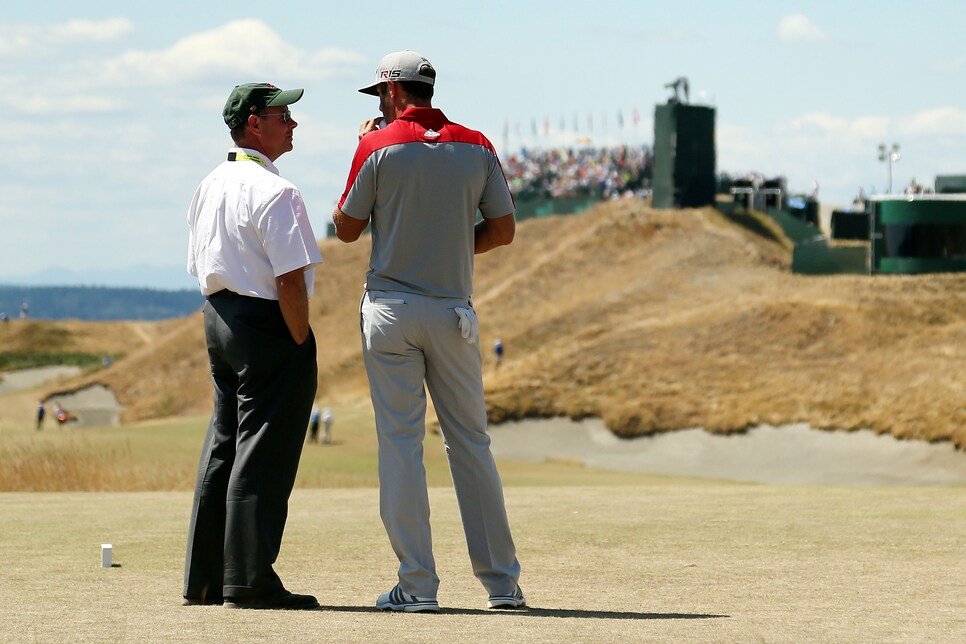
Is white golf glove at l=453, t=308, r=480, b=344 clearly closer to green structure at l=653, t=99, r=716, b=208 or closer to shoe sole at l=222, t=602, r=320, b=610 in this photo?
shoe sole at l=222, t=602, r=320, b=610

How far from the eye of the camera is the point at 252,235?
7316 mm

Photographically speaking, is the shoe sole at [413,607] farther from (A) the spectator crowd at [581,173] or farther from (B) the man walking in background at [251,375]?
(A) the spectator crowd at [581,173]

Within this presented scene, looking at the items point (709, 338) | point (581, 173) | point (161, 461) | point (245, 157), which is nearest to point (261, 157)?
point (245, 157)

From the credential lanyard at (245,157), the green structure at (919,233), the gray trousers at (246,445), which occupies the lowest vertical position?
the green structure at (919,233)

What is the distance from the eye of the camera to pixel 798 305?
63.0m

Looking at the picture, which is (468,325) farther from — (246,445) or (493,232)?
(246,445)

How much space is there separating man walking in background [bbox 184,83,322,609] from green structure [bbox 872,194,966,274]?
57.4 m

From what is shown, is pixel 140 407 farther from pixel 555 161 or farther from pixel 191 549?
pixel 191 549

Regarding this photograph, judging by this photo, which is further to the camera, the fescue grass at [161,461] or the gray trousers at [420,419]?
the fescue grass at [161,461]

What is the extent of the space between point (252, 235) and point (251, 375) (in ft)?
2.08

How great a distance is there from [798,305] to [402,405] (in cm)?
5719

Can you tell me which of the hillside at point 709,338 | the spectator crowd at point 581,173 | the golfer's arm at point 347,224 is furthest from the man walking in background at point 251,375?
the spectator crowd at point 581,173

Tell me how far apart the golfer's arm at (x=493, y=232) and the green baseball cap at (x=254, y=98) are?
1.06 m

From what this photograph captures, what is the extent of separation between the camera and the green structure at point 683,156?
7756 cm
